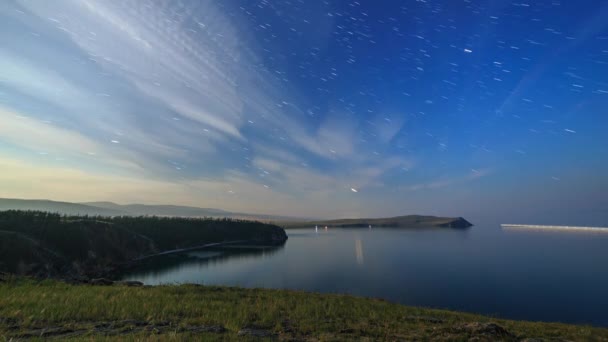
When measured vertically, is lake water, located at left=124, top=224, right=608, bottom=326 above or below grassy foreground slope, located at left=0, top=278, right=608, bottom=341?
below

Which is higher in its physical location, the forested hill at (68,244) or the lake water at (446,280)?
the forested hill at (68,244)

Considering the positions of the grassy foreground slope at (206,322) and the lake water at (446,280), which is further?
the lake water at (446,280)

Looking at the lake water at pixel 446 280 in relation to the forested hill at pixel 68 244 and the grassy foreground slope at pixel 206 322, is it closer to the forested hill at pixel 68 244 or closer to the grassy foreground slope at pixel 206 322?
the forested hill at pixel 68 244

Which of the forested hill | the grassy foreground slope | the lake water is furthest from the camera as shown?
the forested hill

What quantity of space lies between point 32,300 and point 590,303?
256ft

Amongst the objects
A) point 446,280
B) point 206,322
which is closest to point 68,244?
point 206,322

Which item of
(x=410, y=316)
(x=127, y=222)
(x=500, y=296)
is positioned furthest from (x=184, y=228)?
(x=410, y=316)

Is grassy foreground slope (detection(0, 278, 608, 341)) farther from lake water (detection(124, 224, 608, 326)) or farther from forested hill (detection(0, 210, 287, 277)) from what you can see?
forested hill (detection(0, 210, 287, 277))

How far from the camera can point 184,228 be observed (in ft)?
532

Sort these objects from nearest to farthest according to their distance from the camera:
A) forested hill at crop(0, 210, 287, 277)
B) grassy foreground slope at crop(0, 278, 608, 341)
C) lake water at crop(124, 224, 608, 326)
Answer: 1. grassy foreground slope at crop(0, 278, 608, 341)
2. lake water at crop(124, 224, 608, 326)
3. forested hill at crop(0, 210, 287, 277)

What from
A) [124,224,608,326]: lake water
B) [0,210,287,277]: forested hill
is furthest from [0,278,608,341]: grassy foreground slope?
[0,210,287,277]: forested hill

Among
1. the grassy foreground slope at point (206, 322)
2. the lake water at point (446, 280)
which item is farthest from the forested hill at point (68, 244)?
the grassy foreground slope at point (206, 322)

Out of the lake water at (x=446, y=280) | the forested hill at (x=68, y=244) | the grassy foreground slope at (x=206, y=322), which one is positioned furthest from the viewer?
the forested hill at (x=68, y=244)

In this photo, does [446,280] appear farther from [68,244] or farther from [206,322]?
[68,244]
